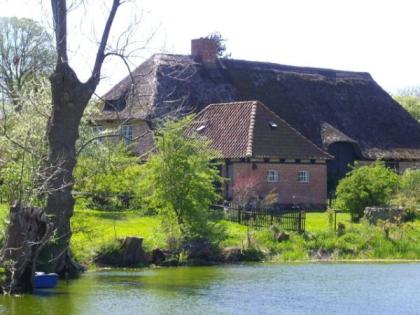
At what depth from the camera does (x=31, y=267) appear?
75.9 feet

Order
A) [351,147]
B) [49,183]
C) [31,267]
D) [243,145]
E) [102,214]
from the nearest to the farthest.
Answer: [31,267], [49,183], [102,214], [243,145], [351,147]

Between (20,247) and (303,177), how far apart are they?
25.9 meters

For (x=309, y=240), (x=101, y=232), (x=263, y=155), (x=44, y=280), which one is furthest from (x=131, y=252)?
(x=263, y=155)

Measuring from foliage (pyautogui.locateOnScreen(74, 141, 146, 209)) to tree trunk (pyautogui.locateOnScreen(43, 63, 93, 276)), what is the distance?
86.5 inches

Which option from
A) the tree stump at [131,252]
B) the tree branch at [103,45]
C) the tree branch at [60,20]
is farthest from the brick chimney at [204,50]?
the tree branch at [60,20]

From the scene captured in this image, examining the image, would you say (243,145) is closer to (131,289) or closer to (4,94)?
(4,94)

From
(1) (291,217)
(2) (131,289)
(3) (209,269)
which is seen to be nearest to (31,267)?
(2) (131,289)

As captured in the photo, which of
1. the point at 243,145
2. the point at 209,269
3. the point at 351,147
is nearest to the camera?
the point at 209,269

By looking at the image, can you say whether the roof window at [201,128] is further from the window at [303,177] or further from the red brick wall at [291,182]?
the window at [303,177]

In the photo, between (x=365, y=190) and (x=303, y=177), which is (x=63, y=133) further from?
(x=303, y=177)

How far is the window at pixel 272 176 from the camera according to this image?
4494 centimetres

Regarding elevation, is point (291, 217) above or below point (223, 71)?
below

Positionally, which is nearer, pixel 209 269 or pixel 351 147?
pixel 209 269

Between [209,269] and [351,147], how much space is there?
85.1ft
